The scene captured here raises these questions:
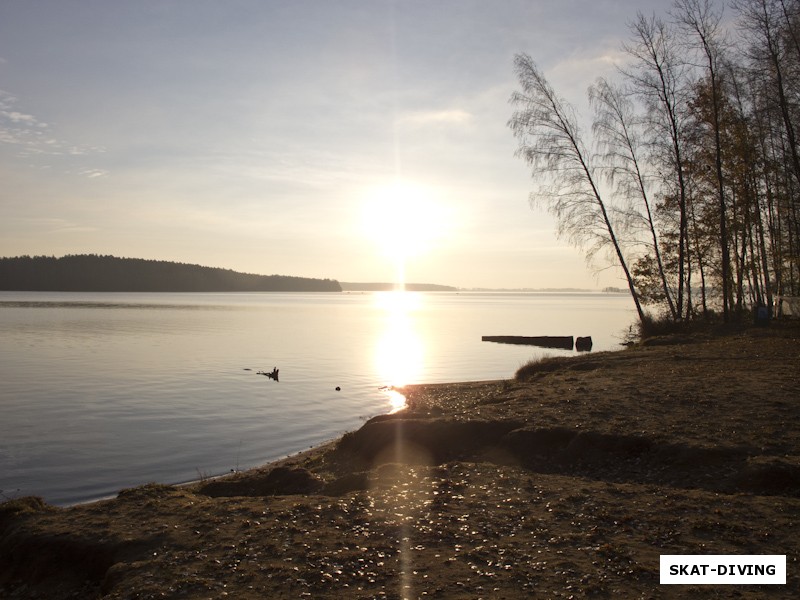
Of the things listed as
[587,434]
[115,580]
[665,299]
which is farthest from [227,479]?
[665,299]

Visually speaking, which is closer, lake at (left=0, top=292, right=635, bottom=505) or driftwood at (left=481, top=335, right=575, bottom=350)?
lake at (left=0, top=292, right=635, bottom=505)

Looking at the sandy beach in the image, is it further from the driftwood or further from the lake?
the driftwood

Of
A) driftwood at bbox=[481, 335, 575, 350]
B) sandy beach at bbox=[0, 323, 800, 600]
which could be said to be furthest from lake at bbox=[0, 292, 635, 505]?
sandy beach at bbox=[0, 323, 800, 600]

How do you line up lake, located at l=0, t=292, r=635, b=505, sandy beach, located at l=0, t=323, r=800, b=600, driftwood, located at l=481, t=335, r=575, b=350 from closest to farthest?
sandy beach, located at l=0, t=323, r=800, b=600 < lake, located at l=0, t=292, r=635, b=505 < driftwood, located at l=481, t=335, r=575, b=350

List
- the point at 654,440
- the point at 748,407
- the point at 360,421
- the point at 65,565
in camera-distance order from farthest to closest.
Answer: the point at 360,421
the point at 748,407
the point at 654,440
the point at 65,565

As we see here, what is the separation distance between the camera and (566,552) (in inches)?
272

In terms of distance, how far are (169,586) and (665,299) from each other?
3466 centimetres

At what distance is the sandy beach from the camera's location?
21.2ft

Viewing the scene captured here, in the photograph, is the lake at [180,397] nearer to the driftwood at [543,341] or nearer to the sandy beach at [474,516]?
the driftwood at [543,341]

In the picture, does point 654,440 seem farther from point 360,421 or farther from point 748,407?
point 360,421

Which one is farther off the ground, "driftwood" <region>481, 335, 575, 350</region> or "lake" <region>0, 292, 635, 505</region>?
"driftwood" <region>481, 335, 575, 350</region>

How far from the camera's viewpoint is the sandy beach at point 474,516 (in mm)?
6457

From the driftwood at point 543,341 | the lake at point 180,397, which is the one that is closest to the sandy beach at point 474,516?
the lake at point 180,397

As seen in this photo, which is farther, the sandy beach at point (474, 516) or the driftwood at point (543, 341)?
the driftwood at point (543, 341)
